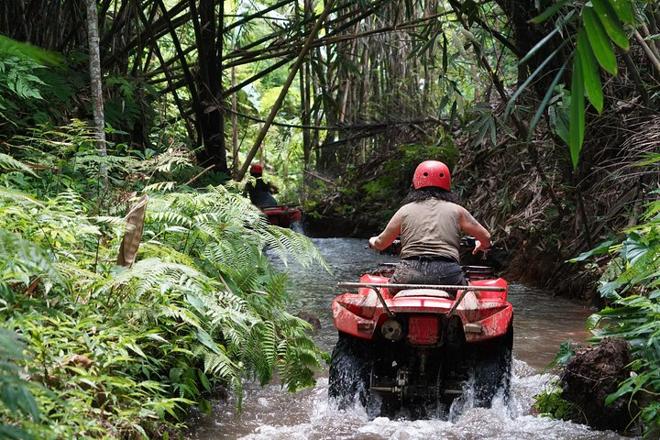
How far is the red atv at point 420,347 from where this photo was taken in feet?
16.4

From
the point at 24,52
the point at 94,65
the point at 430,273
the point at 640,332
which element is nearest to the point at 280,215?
the point at 94,65

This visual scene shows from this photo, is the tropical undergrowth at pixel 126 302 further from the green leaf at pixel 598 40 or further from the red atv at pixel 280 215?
the red atv at pixel 280 215

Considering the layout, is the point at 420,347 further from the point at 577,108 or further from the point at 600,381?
the point at 577,108

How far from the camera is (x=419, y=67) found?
17531 millimetres

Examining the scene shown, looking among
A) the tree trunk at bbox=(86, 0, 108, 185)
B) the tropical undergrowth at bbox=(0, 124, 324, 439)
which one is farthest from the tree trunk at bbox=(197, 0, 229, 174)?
the tropical undergrowth at bbox=(0, 124, 324, 439)

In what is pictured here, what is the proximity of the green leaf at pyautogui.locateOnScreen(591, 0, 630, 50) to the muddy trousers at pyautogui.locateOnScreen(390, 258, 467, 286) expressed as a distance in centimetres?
295

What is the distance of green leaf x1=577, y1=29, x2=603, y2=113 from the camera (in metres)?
2.90

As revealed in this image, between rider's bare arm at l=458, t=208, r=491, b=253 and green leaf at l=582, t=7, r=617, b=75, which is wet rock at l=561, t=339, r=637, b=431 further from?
green leaf at l=582, t=7, r=617, b=75

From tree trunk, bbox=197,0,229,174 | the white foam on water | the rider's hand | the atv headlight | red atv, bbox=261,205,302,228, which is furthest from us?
red atv, bbox=261,205,302,228

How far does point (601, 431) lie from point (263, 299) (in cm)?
224

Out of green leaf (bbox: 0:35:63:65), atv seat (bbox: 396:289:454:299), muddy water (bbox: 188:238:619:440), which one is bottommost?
muddy water (bbox: 188:238:619:440)

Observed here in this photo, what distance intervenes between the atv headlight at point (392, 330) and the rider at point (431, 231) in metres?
0.73

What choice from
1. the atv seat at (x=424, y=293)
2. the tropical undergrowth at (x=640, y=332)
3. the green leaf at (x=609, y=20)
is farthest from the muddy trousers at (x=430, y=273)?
the green leaf at (x=609, y=20)

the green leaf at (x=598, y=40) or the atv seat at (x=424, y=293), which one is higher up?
the green leaf at (x=598, y=40)
